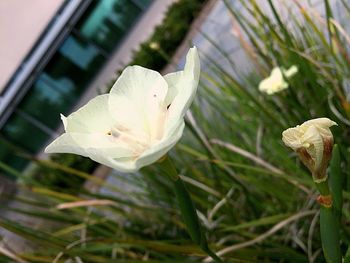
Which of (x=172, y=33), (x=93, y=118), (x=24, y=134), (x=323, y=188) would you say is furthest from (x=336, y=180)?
(x=24, y=134)

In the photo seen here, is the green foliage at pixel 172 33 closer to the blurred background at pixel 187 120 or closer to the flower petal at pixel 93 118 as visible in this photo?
the blurred background at pixel 187 120

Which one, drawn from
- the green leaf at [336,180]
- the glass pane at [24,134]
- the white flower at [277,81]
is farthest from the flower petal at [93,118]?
the glass pane at [24,134]

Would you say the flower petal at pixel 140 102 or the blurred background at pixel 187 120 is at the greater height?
the flower petal at pixel 140 102

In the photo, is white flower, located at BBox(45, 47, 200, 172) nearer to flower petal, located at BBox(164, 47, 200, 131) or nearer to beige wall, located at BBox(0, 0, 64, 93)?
flower petal, located at BBox(164, 47, 200, 131)

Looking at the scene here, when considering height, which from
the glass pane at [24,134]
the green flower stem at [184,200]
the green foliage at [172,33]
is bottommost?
the glass pane at [24,134]

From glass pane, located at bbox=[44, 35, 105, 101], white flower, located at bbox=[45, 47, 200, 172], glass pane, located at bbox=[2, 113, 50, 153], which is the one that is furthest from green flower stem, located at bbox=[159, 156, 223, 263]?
glass pane, located at bbox=[44, 35, 105, 101]

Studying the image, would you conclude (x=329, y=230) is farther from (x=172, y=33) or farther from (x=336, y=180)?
(x=172, y=33)
